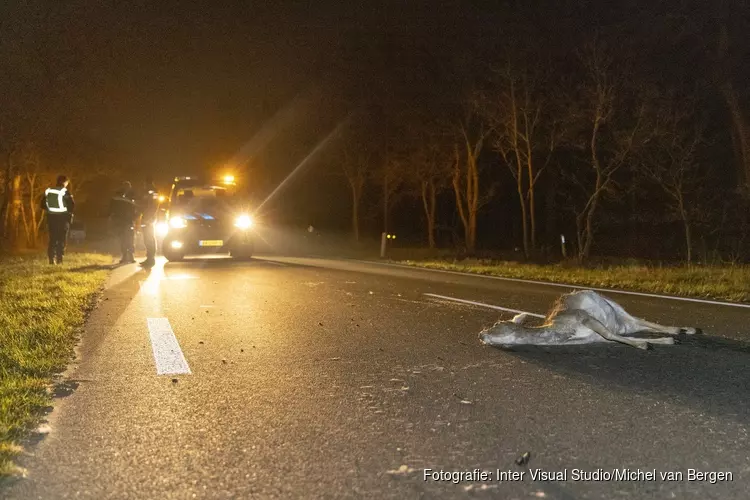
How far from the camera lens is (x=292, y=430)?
464cm

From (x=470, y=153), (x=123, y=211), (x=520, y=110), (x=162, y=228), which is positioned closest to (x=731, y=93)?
(x=520, y=110)

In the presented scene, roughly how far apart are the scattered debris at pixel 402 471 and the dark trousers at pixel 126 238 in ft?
54.7

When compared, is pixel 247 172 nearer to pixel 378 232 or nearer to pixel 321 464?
pixel 378 232

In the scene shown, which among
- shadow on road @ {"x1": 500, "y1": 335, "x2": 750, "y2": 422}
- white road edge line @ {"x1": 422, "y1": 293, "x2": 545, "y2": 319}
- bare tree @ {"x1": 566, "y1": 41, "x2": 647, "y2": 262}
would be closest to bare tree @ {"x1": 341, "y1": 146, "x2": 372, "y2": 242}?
bare tree @ {"x1": 566, "y1": 41, "x2": 647, "y2": 262}

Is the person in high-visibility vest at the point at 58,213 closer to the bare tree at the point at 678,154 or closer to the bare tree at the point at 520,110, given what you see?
the bare tree at the point at 520,110

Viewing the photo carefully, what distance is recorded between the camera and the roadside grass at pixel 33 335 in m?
4.79

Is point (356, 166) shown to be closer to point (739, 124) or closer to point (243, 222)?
point (739, 124)

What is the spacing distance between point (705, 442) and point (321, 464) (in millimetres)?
2367

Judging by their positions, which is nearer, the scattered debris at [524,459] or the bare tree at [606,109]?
the scattered debris at [524,459]

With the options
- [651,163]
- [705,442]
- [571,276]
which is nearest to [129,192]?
[571,276]

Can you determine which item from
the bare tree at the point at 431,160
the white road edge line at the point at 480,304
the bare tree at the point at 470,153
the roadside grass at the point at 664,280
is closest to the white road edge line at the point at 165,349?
the white road edge line at the point at 480,304

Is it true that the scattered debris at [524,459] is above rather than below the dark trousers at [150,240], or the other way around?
below

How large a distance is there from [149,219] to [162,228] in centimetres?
45

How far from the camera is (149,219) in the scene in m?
20.0
